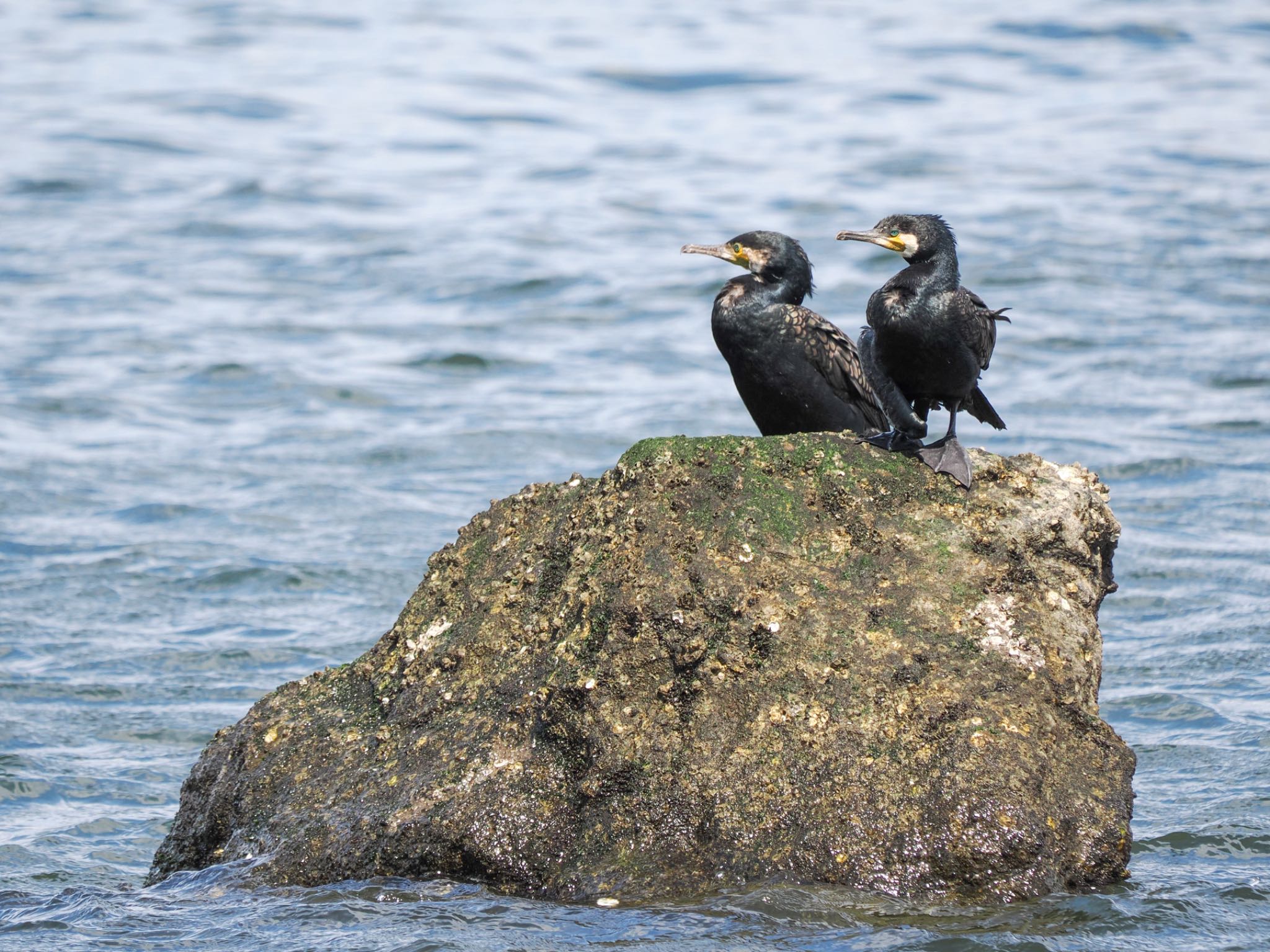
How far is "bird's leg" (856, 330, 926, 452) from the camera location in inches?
264

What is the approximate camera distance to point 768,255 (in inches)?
266

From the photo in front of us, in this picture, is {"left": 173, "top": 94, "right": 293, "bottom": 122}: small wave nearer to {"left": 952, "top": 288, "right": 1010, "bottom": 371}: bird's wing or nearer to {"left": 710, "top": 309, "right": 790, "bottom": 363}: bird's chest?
{"left": 710, "top": 309, "right": 790, "bottom": 363}: bird's chest

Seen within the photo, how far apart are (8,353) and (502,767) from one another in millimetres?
11772

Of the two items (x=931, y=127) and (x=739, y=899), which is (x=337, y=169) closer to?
(x=931, y=127)

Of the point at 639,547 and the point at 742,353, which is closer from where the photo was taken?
the point at 639,547

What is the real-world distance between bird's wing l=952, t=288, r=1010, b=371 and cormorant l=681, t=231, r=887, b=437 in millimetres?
634

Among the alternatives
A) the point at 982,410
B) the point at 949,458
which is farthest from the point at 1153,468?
the point at 949,458

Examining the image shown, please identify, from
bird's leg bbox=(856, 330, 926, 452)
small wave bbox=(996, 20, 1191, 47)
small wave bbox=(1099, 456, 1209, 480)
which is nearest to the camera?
bird's leg bbox=(856, 330, 926, 452)

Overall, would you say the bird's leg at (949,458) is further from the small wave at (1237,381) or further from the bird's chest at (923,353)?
the small wave at (1237,381)

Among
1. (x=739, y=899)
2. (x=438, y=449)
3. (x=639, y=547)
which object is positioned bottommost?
(x=438, y=449)

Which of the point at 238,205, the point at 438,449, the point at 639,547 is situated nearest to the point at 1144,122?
the point at 238,205

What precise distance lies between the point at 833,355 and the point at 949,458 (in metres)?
1.25

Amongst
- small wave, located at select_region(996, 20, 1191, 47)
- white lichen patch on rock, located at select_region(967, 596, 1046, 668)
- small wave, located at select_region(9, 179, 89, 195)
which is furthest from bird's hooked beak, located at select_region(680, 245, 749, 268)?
small wave, located at select_region(996, 20, 1191, 47)

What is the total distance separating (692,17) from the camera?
32.8 m
